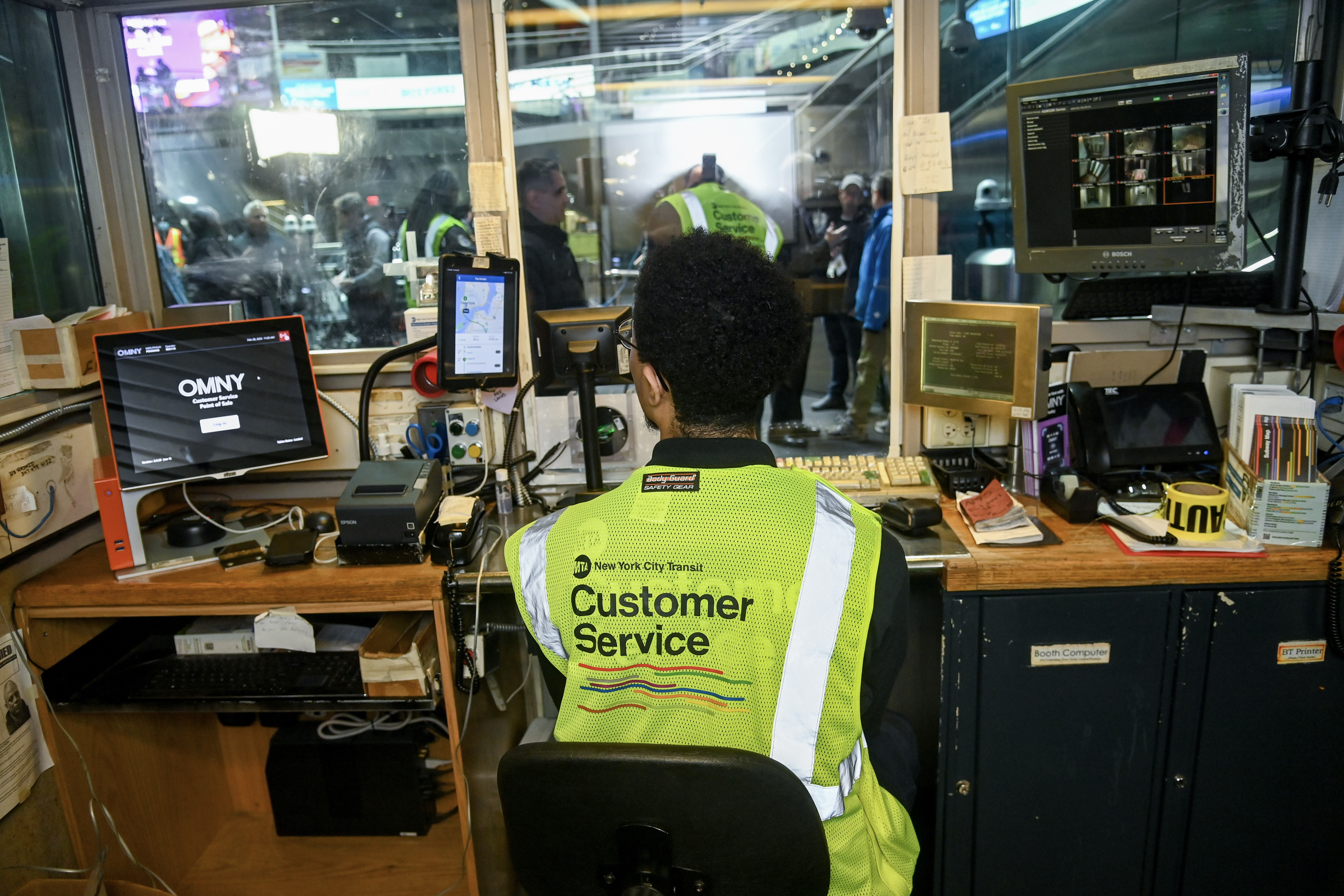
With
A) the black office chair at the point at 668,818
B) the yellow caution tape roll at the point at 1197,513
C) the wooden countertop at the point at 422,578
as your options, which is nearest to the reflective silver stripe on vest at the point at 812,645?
the black office chair at the point at 668,818

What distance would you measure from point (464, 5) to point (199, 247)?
101 cm

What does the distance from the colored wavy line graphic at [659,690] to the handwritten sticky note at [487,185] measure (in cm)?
145

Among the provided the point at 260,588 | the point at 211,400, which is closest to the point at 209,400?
the point at 211,400

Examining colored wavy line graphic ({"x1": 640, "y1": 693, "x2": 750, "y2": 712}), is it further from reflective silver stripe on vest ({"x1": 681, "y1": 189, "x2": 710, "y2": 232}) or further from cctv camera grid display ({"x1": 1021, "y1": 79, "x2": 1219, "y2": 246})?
reflective silver stripe on vest ({"x1": 681, "y1": 189, "x2": 710, "y2": 232})

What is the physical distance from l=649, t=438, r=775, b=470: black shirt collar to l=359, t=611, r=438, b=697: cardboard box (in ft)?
2.83

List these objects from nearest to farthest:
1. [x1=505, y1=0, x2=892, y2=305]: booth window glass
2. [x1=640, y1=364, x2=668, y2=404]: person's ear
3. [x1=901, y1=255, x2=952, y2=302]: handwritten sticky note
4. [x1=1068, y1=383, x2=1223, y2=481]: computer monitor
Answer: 1. [x1=640, y1=364, x2=668, y2=404]: person's ear
2. [x1=1068, y1=383, x2=1223, y2=481]: computer monitor
3. [x1=901, y1=255, x2=952, y2=302]: handwritten sticky note
4. [x1=505, y1=0, x2=892, y2=305]: booth window glass

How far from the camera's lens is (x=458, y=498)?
6.39 ft

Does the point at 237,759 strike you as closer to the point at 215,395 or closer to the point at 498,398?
the point at 215,395

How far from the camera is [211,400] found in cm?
195

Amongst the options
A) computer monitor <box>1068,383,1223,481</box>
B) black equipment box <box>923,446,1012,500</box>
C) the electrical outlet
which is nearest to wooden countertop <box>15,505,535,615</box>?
black equipment box <box>923,446,1012,500</box>

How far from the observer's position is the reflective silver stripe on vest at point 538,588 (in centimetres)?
115

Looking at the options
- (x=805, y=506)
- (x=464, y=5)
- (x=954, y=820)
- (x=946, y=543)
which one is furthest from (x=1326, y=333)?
(x=464, y=5)

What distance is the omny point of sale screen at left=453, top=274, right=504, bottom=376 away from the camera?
2057 millimetres

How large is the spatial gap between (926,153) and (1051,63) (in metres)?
1.02
